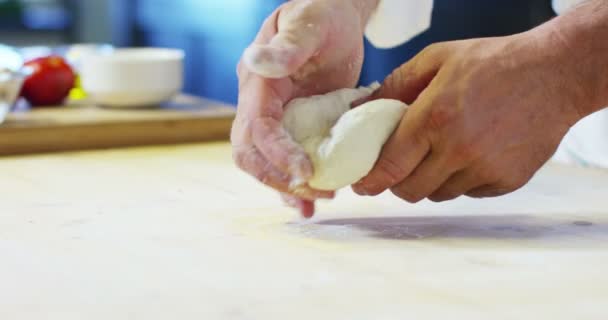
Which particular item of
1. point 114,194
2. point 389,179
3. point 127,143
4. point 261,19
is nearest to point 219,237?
point 389,179

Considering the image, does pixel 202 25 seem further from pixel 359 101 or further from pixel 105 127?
pixel 359 101

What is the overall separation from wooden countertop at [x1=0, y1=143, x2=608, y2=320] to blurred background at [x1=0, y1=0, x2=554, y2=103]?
2.59 feet

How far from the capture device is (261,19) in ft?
8.86

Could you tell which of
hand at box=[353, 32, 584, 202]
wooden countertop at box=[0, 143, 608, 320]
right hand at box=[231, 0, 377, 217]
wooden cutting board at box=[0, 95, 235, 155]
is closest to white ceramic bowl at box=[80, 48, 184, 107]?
wooden cutting board at box=[0, 95, 235, 155]

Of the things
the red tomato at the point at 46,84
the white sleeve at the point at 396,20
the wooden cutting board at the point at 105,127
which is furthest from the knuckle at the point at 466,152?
the red tomato at the point at 46,84

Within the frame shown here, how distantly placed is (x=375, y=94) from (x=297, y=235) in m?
0.20

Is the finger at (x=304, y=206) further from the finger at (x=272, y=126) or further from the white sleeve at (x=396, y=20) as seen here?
the white sleeve at (x=396, y=20)

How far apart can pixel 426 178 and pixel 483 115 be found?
95 mm

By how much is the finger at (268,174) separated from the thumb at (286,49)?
0.09 metres

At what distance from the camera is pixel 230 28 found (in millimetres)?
2949

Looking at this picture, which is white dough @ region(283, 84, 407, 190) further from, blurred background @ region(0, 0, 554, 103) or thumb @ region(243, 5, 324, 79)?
blurred background @ region(0, 0, 554, 103)

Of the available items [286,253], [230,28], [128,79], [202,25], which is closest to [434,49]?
[286,253]

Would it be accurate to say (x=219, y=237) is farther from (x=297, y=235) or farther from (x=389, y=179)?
(x=389, y=179)

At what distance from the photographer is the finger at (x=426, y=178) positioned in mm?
1007
